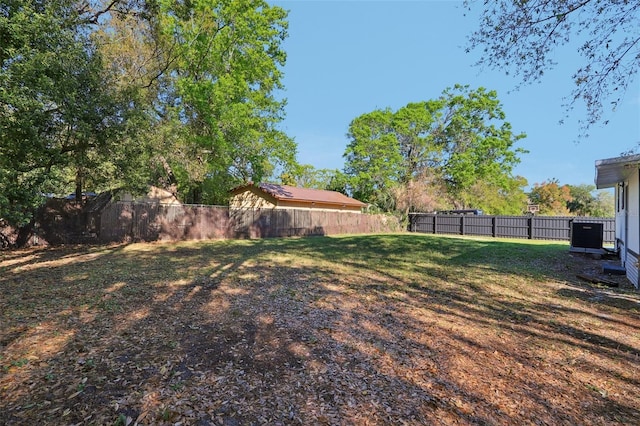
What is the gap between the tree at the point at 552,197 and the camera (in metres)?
37.5

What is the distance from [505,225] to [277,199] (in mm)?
14730

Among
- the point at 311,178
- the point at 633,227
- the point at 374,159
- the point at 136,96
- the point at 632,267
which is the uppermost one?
the point at 374,159

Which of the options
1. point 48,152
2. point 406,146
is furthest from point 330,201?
point 48,152

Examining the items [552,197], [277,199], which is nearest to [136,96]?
[277,199]

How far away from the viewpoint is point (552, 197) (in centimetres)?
3853

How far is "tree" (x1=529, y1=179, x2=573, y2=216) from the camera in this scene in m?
37.5

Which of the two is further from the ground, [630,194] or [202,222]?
[630,194]

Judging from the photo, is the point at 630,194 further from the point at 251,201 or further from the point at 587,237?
the point at 251,201

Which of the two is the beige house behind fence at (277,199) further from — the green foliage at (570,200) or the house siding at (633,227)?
the green foliage at (570,200)

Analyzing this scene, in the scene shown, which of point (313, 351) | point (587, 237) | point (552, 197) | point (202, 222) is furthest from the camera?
point (552, 197)

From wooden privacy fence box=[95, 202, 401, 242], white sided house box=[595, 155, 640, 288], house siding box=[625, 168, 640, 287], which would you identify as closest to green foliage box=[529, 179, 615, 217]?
wooden privacy fence box=[95, 202, 401, 242]

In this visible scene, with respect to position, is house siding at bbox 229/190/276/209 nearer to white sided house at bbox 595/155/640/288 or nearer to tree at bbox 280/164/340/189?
tree at bbox 280/164/340/189

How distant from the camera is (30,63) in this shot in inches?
242

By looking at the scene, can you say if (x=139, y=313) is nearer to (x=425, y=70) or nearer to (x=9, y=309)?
(x=9, y=309)
